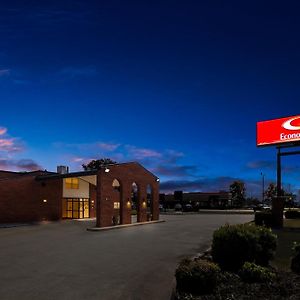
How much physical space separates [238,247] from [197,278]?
3.10 meters

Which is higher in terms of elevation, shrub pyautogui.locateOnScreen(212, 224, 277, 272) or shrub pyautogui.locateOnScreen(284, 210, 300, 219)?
shrub pyautogui.locateOnScreen(212, 224, 277, 272)

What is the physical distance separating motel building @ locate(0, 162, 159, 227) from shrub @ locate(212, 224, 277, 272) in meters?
23.0

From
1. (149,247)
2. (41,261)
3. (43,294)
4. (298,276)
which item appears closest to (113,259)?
(41,261)

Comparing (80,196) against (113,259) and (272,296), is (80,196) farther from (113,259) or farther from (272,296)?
(272,296)

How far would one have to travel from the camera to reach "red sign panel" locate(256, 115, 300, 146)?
34875 millimetres

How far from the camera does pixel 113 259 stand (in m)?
16.0

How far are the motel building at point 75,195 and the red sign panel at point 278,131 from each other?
12.5m

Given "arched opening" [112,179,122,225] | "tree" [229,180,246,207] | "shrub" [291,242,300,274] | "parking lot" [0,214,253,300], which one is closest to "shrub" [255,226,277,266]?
"shrub" [291,242,300,274]

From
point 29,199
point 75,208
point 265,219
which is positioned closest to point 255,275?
point 265,219

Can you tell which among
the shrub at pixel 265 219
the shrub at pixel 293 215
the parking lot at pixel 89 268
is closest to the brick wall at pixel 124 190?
the parking lot at pixel 89 268

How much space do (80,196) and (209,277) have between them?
41169 millimetres

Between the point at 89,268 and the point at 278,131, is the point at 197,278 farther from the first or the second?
the point at 278,131

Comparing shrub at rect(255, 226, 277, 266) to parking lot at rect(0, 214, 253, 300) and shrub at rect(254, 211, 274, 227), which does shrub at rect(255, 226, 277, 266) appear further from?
shrub at rect(254, 211, 274, 227)

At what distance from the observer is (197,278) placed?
8398mm
